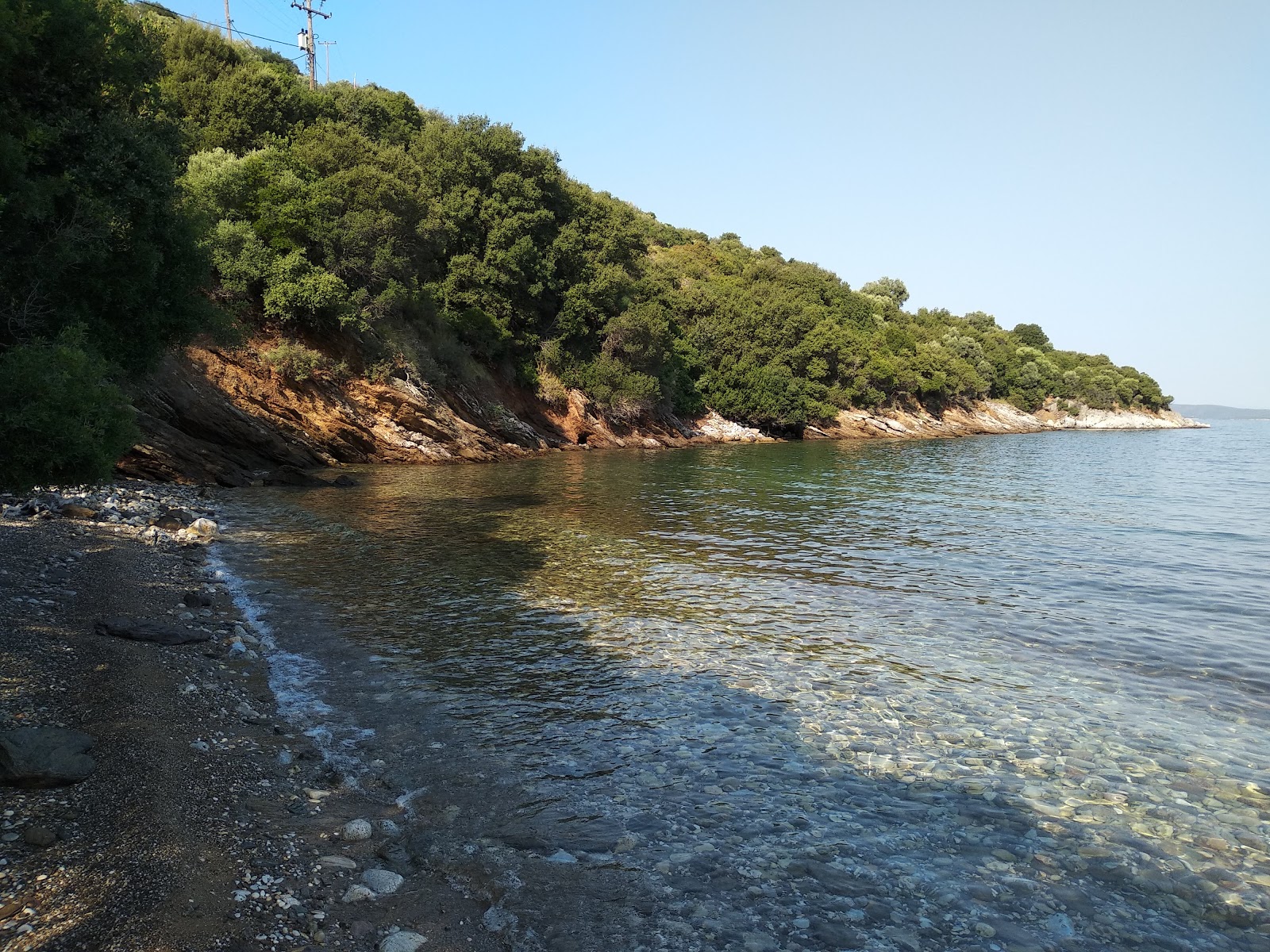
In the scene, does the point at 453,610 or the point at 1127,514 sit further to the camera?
the point at 1127,514

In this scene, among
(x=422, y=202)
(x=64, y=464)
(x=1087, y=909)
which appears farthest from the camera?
(x=422, y=202)

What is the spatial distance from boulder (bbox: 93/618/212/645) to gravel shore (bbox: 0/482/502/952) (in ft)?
0.35

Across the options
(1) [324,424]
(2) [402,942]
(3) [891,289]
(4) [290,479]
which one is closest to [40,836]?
(2) [402,942]

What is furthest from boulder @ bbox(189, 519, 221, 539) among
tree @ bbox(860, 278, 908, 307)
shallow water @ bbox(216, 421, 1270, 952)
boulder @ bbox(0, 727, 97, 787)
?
tree @ bbox(860, 278, 908, 307)

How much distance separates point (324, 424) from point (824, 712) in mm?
35144

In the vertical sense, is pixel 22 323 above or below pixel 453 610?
above

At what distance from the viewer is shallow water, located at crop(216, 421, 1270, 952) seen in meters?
5.84

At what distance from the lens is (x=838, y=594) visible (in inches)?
607

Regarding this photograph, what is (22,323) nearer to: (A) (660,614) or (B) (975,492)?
(A) (660,614)

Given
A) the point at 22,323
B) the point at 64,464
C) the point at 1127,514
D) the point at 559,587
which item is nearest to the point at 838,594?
the point at 559,587

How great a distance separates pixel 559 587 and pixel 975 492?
26.3 m

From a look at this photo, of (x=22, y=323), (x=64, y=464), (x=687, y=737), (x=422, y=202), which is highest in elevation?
(x=422, y=202)

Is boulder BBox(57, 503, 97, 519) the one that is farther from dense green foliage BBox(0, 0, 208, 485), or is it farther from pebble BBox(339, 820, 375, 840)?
pebble BBox(339, 820, 375, 840)

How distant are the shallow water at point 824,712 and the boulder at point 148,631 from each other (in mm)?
1351
